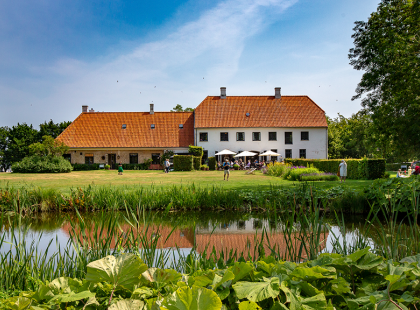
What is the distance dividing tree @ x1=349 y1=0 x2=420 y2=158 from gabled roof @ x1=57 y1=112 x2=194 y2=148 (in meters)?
23.7

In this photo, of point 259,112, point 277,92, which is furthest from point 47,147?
point 277,92

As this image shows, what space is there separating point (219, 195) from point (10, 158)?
43876 millimetres

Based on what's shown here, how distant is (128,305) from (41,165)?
29.7 meters

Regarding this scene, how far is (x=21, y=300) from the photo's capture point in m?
1.39

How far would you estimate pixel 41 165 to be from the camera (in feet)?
90.2

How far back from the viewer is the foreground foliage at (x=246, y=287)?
136 cm

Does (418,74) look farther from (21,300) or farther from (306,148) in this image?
(306,148)

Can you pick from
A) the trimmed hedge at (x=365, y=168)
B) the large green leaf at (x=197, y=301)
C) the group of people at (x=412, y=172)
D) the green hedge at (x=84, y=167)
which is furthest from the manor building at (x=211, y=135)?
the large green leaf at (x=197, y=301)

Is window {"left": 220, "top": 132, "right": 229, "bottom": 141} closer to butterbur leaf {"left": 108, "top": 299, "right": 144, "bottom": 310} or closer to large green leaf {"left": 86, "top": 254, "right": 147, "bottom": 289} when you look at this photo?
large green leaf {"left": 86, "top": 254, "right": 147, "bottom": 289}

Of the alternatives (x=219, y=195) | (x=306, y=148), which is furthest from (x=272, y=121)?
(x=219, y=195)

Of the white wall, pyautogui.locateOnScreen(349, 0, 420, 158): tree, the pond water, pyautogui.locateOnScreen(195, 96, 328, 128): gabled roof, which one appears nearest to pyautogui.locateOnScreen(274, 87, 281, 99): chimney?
pyautogui.locateOnScreen(195, 96, 328, 128): gabled roof

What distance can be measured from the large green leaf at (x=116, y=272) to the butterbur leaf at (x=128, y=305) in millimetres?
121

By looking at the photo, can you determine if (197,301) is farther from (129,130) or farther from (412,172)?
(129,130)

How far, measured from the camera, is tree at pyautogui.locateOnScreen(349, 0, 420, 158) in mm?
A: 12250
